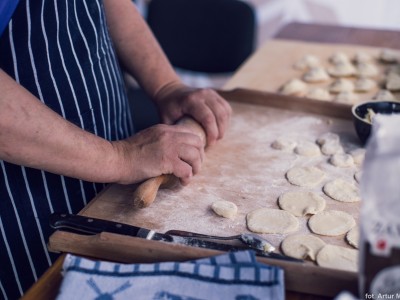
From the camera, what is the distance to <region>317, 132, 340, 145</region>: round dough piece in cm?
140

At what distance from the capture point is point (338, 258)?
0.93 m

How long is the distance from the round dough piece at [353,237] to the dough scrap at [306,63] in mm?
1121

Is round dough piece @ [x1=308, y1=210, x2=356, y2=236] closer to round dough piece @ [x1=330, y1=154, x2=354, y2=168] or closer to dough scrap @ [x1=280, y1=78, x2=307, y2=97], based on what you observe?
round dough piece @ [x1=330, y1=154, x2=354, y2=168]

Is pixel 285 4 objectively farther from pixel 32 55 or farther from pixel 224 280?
pixel 224 280

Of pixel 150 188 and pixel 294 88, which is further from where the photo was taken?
pixel 294 88

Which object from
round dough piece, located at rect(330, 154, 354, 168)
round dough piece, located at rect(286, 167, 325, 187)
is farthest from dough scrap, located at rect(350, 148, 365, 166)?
round dough piece, located at rect(286, 167, 325, 187)

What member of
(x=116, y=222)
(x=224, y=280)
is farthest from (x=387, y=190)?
(x=116, y=222)

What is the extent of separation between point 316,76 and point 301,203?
2.93 ft

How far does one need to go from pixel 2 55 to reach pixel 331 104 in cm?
92

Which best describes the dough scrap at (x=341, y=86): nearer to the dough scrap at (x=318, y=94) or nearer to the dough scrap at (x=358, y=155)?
the dough scrap at (x=318, y=94)

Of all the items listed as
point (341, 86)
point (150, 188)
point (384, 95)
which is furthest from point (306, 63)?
point (150, 188)

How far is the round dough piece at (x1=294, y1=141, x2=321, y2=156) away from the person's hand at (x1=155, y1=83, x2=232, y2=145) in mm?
201

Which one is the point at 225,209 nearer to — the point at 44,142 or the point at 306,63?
the point at 44,142

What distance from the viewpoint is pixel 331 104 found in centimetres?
155
